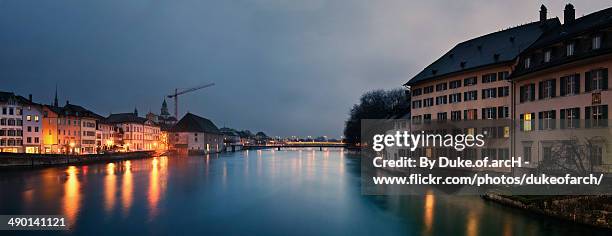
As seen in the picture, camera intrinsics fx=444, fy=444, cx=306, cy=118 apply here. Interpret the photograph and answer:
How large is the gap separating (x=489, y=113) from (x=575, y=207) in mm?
20721

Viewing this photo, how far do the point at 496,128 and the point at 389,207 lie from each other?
1727 centimetres

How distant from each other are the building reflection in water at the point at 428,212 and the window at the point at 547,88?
449 inches

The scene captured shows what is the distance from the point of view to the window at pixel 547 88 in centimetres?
3275

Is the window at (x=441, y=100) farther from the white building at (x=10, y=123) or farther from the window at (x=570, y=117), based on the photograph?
the white building at (x=10, y=123)

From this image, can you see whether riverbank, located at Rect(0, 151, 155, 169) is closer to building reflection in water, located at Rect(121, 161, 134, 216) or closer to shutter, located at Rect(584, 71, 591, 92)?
building reflection in water, located at Rect(121, 161, 134, 216)

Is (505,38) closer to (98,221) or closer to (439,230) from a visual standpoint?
(439,230)

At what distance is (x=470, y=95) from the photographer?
45.8 meters

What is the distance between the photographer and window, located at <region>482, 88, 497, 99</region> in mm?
42975

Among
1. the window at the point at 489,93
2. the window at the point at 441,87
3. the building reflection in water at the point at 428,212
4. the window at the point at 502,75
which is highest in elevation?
the window at the point at 502,75

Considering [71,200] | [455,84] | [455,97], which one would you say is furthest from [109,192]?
[455,84]

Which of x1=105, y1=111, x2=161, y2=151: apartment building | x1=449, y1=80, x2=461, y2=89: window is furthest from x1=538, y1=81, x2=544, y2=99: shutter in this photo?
x1=105, y1=111, x2=161, y2=151: apartment building

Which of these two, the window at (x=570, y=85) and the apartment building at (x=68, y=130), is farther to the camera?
the apartment building at (x=68, y=130)

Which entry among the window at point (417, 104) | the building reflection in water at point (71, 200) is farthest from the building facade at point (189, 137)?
the window at point (417, 104)

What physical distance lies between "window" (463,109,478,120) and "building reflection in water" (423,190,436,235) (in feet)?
41.8
